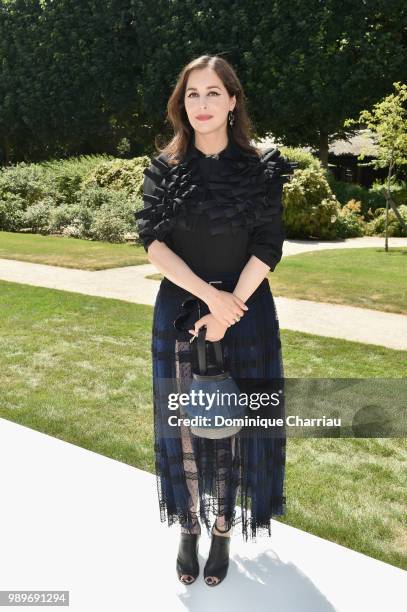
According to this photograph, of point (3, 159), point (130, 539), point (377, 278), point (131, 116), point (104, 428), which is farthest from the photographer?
point (3, 159)

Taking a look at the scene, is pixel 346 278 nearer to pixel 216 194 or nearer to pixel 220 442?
pixel 220 442

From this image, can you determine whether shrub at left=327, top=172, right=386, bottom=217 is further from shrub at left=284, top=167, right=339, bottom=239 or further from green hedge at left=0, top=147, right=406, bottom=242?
shrub at left=284, top=167, right=339, bottom=239

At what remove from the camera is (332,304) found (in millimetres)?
8156

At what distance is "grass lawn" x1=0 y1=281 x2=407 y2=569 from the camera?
325 cm

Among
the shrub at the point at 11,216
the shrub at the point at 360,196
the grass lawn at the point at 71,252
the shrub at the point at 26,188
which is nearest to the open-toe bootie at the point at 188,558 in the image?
the grass lawn at the point at 71,252

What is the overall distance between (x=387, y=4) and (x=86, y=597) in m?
28.3

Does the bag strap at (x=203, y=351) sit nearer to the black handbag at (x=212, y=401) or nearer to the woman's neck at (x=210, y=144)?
the black handbag at (x=212, y=401)

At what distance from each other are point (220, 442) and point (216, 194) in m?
1.07

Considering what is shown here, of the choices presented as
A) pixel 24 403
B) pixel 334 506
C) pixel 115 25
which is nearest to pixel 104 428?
pixel 24 403

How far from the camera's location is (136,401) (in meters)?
4.91

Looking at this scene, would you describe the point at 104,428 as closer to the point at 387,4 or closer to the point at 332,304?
the point at 332,304

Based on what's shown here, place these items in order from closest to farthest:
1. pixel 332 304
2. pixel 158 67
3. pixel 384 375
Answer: pixel 384 375 < pixel 332 304 < pixel 158 67

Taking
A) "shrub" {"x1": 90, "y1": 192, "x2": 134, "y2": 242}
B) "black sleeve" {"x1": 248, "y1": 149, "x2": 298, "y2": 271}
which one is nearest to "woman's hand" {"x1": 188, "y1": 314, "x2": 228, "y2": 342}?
"black sleeve" {"x1": 248, "y1": 149, "x2": 298, "y2": 271}

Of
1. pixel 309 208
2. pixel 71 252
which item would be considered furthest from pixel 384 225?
pixel 71 252
